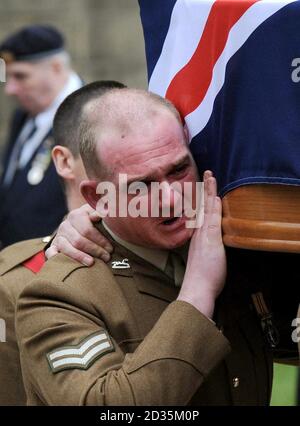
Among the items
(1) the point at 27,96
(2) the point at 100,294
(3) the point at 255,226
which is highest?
(3) the point at 255,226

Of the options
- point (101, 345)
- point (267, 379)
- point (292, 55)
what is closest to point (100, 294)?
point (101, 345)

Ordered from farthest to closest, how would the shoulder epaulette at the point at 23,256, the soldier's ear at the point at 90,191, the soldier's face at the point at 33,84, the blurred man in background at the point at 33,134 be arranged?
1. the soldier's face at the point at 33,84
2. the blurred man in background at the point at 33,134
3. the shoulder epaulette at the point at 23,256
4. the soldier's ear at the point at 90,191

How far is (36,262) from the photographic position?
3041mm

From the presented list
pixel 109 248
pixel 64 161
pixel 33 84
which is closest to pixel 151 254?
pixel 109 248

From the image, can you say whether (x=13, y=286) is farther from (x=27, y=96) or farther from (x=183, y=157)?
(x=27, y=96)

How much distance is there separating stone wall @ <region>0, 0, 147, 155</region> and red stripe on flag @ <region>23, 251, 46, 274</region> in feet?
23.7

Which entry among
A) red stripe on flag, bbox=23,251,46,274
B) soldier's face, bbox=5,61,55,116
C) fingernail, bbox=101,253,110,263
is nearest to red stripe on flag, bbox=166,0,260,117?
fingernail, bbox=101,253,110,263

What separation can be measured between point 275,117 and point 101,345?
656mm

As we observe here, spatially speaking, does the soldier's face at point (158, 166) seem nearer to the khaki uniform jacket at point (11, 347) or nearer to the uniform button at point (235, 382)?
the uniform button at point (235, 382)

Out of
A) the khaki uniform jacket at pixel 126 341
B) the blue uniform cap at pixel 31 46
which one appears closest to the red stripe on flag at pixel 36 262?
the khaki uniform jacket at pixel 126 341

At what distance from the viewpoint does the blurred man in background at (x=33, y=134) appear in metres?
5.47

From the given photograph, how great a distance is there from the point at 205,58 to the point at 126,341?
717mm

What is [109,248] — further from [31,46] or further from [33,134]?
[31,46]
